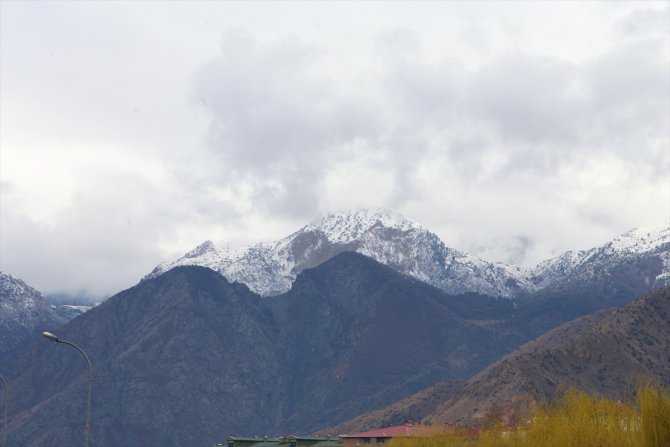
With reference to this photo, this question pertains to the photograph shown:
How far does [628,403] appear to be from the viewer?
59625 millimetres

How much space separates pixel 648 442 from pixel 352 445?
468 ft

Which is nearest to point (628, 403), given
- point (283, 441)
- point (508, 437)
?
point (508, 437)

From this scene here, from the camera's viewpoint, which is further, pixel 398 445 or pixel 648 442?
pixel 398 445

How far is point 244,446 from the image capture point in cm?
18775

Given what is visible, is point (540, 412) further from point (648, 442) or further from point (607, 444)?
point (648, 442)

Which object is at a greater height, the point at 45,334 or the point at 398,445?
the point at 45,334

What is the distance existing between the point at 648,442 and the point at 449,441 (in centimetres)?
4516

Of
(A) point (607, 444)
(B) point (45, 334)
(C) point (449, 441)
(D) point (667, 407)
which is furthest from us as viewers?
(C) point (449, 441)

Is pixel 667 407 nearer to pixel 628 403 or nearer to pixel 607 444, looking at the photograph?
pixel 628 403

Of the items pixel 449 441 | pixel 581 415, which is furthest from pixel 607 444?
pixel 449 441

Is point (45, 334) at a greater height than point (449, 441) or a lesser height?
greater

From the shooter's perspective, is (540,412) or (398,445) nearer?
(540,412)

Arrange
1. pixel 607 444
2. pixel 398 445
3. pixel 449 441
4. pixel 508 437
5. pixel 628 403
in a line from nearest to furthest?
pixel 628 403, pixel 607 444, pixel 508 437, pixel 449 441, pixel 398 445

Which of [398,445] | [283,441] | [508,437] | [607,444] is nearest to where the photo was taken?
[607,444]
